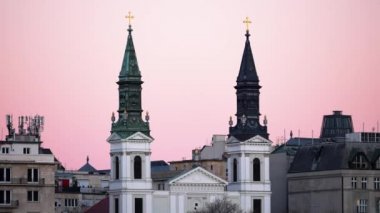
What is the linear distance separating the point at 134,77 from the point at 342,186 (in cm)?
2552

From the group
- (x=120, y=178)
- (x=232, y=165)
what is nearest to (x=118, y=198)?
(x=120, y=178)

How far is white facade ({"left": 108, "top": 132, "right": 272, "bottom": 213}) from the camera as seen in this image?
184750mm

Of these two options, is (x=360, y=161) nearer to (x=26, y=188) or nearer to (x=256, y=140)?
(x=256, y=140)

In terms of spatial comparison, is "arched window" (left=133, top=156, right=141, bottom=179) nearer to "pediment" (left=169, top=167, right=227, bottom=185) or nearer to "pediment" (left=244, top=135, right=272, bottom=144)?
"pediment" (left=169, top=167, right=227, bottom=185)

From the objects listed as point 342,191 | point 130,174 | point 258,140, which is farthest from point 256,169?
point 130,174

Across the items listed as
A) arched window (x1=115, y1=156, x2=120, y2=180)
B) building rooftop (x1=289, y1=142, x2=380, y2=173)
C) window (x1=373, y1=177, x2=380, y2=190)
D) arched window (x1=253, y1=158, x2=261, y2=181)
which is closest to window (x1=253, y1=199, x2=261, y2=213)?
arched window (x1=253, y1=158, x2=261, y2=181)

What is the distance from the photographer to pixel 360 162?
19762 cm

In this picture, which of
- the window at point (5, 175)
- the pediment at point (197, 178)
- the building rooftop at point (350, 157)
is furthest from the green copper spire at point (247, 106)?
the window at point (5, 175)

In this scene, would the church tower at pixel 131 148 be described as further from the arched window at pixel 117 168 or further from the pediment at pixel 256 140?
the pediment at pixel 256 140

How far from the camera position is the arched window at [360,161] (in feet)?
646

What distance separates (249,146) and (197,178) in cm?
617

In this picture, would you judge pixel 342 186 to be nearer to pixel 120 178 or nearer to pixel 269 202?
pixel 269 202

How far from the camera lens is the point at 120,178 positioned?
18475 centimetres

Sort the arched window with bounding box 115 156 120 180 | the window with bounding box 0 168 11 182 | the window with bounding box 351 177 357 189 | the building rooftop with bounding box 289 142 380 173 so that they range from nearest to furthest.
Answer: the window with bounding box 0 168 11 182, the arched window with bounding box 115 156 120 180, the window with bounding box 351 177 357 189, the building rooftop with bounding box 289 142 380 173
